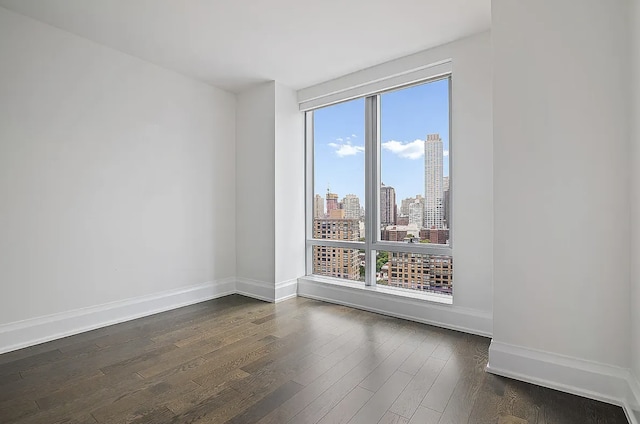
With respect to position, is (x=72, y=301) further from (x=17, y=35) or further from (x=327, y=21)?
(x=327, y=21)

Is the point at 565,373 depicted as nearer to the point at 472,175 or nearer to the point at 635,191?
the point at 635,191

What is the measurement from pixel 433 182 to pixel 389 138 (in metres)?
0.75

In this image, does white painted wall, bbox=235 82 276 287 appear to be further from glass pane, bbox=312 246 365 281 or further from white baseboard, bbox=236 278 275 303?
glass pane, bbox=312 246 365 281

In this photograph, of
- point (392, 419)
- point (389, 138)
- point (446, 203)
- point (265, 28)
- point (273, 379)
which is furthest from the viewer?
point (389, 138)

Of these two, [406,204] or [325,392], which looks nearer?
[325,392]

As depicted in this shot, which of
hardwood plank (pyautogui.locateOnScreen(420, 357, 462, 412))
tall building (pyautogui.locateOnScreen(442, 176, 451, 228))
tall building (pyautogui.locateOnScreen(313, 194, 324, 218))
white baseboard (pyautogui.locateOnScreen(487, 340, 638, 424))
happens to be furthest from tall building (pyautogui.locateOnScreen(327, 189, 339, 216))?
white baseboard (pyautogui.locateOnScreen(487, 340, 638, 424))

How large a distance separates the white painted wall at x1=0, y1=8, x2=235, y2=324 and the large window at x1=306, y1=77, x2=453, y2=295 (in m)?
1.39

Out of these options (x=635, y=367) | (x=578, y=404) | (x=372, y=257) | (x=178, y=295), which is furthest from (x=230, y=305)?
(x=635, y=367)

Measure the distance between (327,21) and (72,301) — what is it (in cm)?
340

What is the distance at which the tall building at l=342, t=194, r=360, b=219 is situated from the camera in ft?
13.2

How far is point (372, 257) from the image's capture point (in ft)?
12.6

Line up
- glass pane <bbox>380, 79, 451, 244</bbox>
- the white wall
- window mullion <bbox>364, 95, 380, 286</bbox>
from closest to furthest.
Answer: glass pane <bbox>380, 79, 451, 244</bbox> < window mullion <bbox>364, 95, 380, 286</bbox> < the white wall

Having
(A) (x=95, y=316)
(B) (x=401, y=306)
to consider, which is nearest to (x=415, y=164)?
(B) (x=401, y=306)

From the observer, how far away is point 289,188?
4.29 metres
